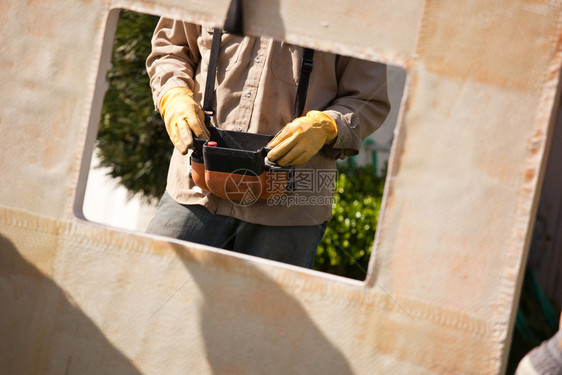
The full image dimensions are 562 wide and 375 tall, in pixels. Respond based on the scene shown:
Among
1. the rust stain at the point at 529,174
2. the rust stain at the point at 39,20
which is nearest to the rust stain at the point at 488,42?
the rust stain at the point at 529,174

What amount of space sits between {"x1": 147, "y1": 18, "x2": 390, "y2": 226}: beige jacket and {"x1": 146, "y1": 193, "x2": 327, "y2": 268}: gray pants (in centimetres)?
3

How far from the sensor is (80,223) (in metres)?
1.56

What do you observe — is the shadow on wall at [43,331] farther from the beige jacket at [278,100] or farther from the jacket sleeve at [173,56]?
the jacket sleeve at [173,56]

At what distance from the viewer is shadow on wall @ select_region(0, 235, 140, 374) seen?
158cm

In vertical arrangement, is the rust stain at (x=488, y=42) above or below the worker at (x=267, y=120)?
above

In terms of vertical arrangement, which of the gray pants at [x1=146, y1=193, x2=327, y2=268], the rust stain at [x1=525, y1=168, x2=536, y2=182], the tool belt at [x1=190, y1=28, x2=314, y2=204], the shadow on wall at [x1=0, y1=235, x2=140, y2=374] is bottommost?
the shadow on wall at [x1=0, y1=235, x2=140, y2=374]

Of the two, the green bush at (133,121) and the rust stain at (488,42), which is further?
the green bush at (133,121)

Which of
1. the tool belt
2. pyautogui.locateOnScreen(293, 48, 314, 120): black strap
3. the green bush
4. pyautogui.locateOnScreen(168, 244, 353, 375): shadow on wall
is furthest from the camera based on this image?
the green bush

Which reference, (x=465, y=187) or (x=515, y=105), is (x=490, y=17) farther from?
(x=465, y=187)

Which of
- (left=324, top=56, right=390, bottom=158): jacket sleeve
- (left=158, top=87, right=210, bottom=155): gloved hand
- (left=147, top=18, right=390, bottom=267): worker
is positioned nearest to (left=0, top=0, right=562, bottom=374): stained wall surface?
(left=158, top=87, right=210, bottom=155): gloved hand

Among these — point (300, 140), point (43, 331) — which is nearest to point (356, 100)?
point (300, 140)

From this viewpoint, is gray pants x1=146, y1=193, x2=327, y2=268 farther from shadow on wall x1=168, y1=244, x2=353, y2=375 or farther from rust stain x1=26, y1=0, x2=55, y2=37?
rust stain x1=26, y1=0, x2=55, y2=37

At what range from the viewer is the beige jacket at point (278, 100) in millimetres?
1887

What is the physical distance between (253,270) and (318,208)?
1.63ft
